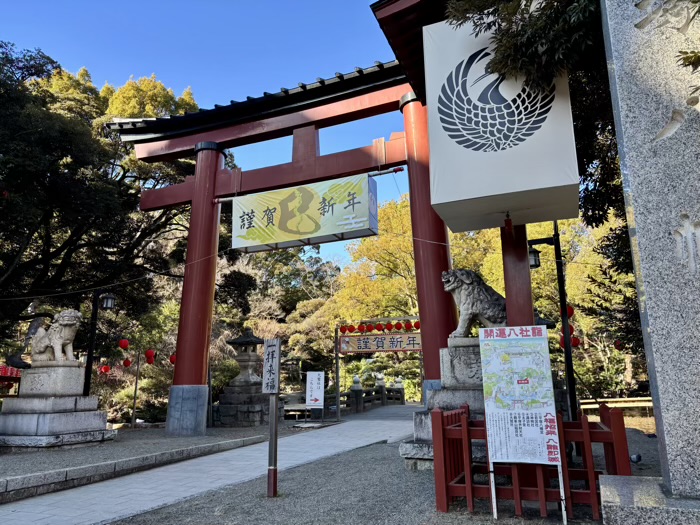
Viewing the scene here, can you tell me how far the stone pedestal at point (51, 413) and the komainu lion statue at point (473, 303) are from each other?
7.78 metres

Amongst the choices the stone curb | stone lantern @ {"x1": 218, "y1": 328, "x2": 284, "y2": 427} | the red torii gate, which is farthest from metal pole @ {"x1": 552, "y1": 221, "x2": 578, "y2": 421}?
stone lantern @ {"x1": 218, "y1": 328, "x2": 284, "y2": 427}

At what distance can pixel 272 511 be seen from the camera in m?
4.52

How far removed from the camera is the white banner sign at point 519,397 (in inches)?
145

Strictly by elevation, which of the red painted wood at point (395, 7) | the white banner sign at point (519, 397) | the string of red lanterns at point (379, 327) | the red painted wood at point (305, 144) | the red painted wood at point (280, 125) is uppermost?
the red painted wood at point (280, 125)

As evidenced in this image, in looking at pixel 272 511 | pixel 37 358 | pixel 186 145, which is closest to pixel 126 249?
pixel 186 145

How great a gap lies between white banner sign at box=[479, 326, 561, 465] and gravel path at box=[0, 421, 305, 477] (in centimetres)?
602

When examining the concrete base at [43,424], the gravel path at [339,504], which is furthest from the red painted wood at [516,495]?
the concrete base at [43,424]

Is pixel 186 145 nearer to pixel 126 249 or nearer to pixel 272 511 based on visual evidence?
pixel 126 249

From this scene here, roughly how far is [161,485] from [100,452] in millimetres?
2968

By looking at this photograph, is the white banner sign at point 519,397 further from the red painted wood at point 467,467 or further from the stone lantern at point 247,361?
the stone lantern at point 247,361

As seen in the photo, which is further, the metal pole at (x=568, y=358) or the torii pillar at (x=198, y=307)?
the torii pillar at (x=198, y=307)

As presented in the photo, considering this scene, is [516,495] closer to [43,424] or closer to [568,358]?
[568,358]

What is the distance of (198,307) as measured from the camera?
11.6 m

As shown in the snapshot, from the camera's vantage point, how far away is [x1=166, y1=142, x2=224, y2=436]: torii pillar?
436 inches
